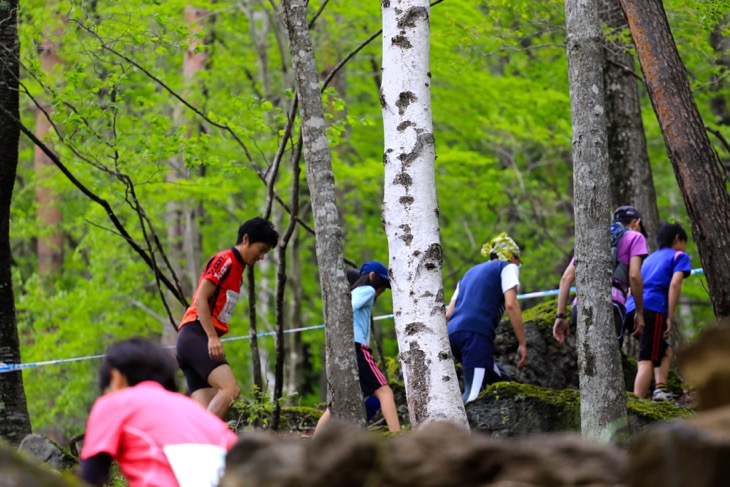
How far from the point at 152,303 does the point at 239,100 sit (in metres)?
12.8

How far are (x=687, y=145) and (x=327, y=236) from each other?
10.1 feet

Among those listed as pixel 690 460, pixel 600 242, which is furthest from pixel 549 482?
pixel 600 242

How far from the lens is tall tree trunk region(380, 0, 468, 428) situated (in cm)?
682

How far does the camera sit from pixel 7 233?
33.4 feet

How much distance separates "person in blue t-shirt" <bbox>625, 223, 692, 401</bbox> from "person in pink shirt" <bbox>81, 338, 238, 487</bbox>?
7707 millimetres

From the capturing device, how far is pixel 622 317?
9953 millimetres

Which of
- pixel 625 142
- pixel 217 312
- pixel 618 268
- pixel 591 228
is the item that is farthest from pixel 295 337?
pixel 591 228

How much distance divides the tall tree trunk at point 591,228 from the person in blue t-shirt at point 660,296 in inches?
118

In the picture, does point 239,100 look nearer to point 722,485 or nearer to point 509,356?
point 509,356

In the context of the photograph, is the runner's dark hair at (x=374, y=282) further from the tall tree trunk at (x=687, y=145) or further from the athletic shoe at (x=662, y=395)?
the athletic shoe at (x=662, y=395)

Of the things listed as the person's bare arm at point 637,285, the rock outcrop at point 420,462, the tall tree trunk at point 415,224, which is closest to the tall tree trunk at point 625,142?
the person's bare arm at point 637,285

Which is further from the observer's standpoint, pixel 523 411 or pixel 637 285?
pixel 637 285

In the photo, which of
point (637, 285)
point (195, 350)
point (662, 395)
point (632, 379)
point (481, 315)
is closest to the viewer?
point (195, 350)

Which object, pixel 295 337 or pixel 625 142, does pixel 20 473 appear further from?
pixel 295 337
